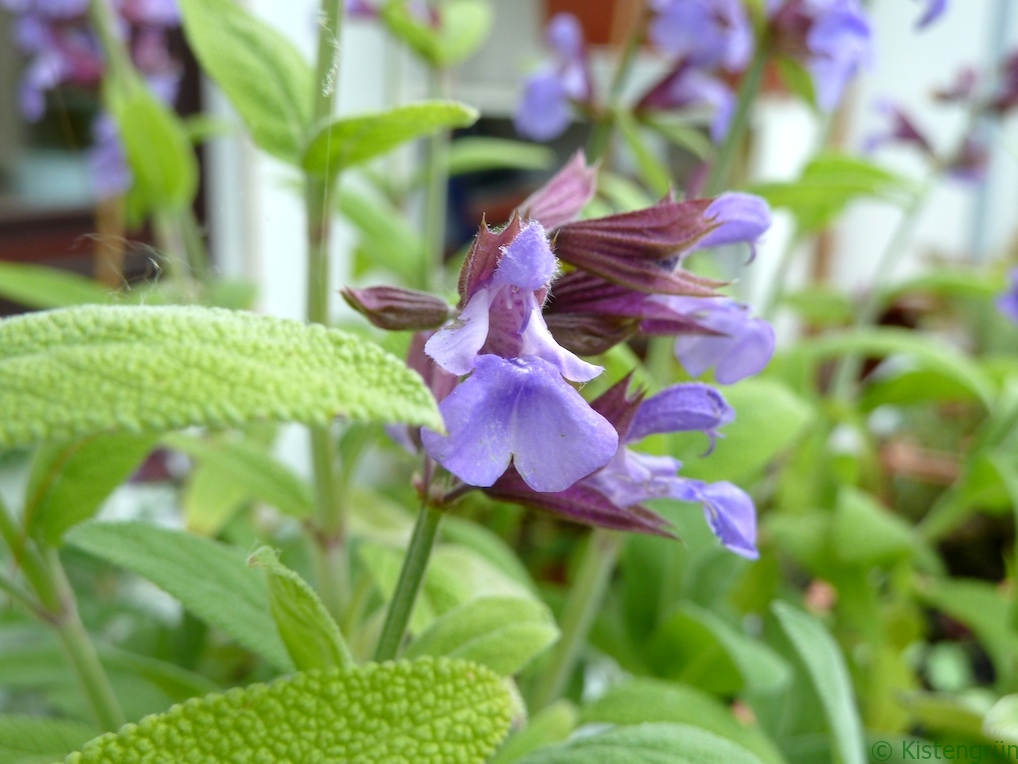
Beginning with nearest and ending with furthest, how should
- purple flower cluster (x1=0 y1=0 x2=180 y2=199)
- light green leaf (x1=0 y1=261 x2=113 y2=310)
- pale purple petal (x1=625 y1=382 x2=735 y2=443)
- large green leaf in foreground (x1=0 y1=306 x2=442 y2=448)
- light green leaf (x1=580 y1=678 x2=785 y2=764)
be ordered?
large green leaf in foreground (x1=0 y1=306 x2=442 y2=448)
pale purple petal (x1=625 y1=382 x2=735 y2=443)
light green leaf (x1=580 y1=678 x2=785 y2=764)
light green leaf (x1=0 y1=261 x2=113 y2=310)
purple flower cluster (x1=0 y1=0 x2=180 y2=199)

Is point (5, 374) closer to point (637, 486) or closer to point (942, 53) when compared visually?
point (637, 486)

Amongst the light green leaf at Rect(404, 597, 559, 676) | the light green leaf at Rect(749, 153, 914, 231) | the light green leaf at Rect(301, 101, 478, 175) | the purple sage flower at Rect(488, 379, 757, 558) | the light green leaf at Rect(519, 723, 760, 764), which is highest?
the light green leaf at Rect(301, 101, 478, 175)

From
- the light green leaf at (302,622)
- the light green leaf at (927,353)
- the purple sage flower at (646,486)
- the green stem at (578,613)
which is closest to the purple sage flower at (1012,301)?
the light green leaf at (927,353)

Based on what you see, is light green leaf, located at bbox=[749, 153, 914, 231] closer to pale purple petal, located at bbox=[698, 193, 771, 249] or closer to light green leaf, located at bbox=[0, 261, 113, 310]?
pale purple petal, located at bbox=[698, 193, 771, 249]

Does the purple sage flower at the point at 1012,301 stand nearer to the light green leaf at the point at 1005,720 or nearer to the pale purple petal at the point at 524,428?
the light green leaf at the point at 1005,720

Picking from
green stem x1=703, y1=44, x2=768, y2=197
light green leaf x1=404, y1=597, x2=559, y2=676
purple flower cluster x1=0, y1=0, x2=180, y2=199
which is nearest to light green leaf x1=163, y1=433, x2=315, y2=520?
light green leaf x1=404, y1=597, x2=559, y2=676

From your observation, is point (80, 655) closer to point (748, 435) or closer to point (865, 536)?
point (748, 435)

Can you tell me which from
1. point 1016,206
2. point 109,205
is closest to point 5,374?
point 109,205

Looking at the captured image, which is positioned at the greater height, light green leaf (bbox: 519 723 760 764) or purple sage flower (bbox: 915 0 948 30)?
purple sage flower (bbox: 915 0 948 30)
